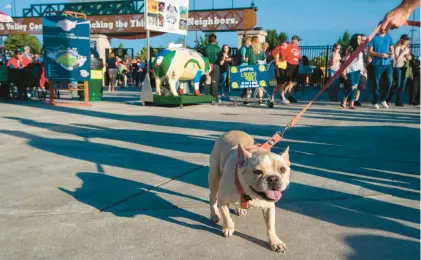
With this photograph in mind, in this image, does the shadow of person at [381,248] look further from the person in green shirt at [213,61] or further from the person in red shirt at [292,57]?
the person in green shirt at [213,61]

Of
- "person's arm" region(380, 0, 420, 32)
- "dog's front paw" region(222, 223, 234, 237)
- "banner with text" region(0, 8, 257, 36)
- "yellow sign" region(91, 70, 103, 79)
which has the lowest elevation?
"dog's front paw" region(222, 223, 234, 237)

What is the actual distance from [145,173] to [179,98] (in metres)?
7.29

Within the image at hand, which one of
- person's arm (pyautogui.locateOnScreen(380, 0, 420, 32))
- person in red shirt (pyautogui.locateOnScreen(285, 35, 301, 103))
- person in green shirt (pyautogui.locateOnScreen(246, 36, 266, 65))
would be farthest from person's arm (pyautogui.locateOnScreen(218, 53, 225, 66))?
person's arm (pyautogui.locateOnScreen(380, 0, 420, 32))

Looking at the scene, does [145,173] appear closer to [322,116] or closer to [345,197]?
[345,197]

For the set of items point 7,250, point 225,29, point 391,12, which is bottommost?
point 7,250

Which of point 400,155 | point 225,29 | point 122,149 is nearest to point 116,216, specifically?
point 122,149

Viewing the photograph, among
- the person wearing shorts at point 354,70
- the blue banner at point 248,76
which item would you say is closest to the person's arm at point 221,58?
the blue banner at point 248,76

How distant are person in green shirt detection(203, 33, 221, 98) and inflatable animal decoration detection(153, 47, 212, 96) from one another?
1.11 meters

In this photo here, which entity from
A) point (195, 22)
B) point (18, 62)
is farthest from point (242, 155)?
point (195, 22)

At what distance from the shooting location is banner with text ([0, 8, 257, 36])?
29000 millimetres

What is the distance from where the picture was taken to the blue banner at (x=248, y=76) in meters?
12.2

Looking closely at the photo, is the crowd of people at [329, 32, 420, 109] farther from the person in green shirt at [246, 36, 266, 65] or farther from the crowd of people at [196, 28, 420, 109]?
the person in green shirt at [246, 36, 266, 65]

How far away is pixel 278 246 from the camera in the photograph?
2.70 m

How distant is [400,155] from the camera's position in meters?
5.49
